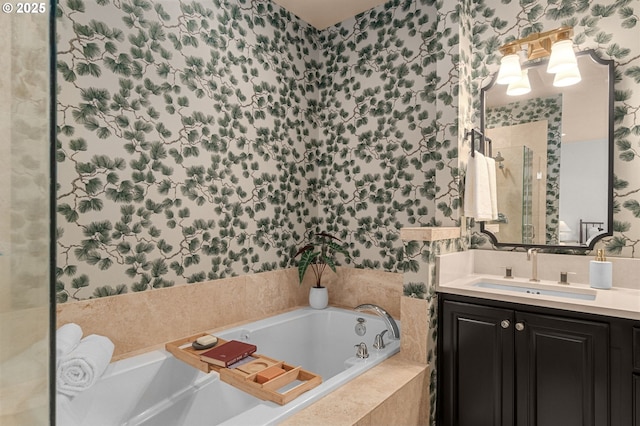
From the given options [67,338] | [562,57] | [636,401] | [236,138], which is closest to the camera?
[636,401]

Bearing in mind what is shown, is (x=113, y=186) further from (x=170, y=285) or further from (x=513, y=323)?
(x=513, y=323)

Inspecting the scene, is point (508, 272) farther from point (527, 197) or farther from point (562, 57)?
point (562, 57)

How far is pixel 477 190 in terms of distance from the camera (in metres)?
2.04

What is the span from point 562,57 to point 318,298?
211cm

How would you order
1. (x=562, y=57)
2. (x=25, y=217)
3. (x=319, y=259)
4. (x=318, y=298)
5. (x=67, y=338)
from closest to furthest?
1. (x=25, y=217)
2. (x=67, y=338)
3. (x=562, y=57)
4. (x=318, y=298)
5. (x=319, y=259)

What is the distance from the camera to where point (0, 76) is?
38 centimetres

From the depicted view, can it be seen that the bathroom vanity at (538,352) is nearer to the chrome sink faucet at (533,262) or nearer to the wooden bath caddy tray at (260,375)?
the chrome sink faucet at (533,262)

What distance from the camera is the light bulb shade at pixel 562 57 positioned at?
1.85 m

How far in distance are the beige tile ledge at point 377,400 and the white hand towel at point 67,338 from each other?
36.0 inches

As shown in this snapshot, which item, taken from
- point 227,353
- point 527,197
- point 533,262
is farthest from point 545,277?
point 227,353

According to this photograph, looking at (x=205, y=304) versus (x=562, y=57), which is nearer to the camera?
(x=562, y=57)

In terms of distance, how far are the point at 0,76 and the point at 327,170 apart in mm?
2595

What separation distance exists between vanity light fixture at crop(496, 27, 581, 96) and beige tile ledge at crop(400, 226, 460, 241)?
0.95 m

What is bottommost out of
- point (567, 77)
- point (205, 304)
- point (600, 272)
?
point (205, 304)
